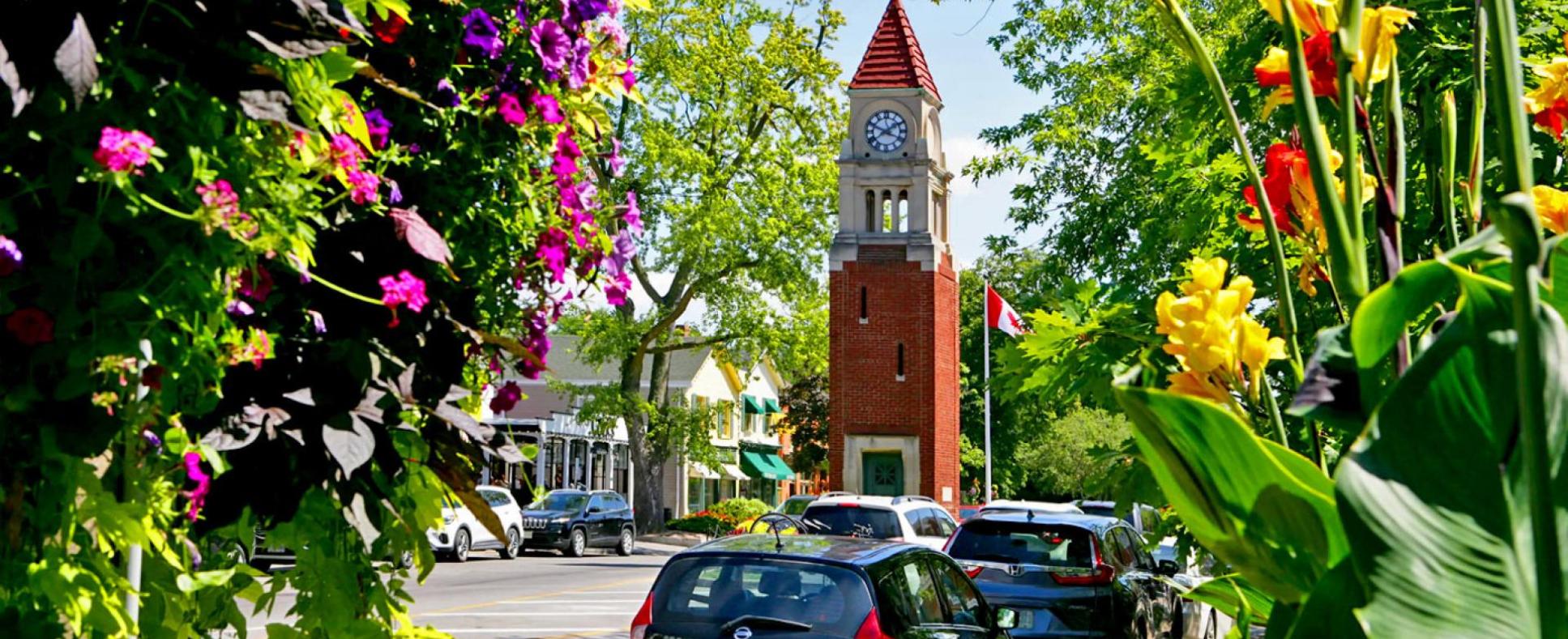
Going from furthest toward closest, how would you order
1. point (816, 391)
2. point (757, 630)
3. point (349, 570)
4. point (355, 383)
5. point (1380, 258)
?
point (816, 391), point (757, 630), point (349, 570), point (355, 383), point (1380, 258)

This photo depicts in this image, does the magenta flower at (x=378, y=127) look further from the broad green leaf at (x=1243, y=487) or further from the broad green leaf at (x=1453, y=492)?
the broad green leaf at (x=1453, y=492)

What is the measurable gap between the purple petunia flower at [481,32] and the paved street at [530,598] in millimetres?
9286

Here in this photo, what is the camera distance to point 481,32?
124 inches

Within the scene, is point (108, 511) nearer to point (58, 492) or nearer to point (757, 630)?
point (58, 492)

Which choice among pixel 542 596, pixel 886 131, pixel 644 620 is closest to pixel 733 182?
pixel 886 131

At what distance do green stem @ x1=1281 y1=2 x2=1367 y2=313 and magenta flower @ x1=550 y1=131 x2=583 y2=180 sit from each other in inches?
82.3

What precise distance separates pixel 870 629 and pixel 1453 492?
690 centimetres

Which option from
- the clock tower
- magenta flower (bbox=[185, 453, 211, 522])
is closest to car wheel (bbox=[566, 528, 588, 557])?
the clock tower

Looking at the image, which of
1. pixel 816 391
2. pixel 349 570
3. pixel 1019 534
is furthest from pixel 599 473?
pixel 349 570

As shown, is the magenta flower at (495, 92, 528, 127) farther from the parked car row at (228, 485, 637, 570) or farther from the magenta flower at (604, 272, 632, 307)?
the parked car row at (228, 485, 637, 570)

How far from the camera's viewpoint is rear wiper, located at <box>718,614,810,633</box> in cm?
790

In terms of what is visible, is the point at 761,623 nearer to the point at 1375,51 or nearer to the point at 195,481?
the point at 195,481

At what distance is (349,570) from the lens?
10.3ft

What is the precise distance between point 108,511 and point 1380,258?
199 cm
